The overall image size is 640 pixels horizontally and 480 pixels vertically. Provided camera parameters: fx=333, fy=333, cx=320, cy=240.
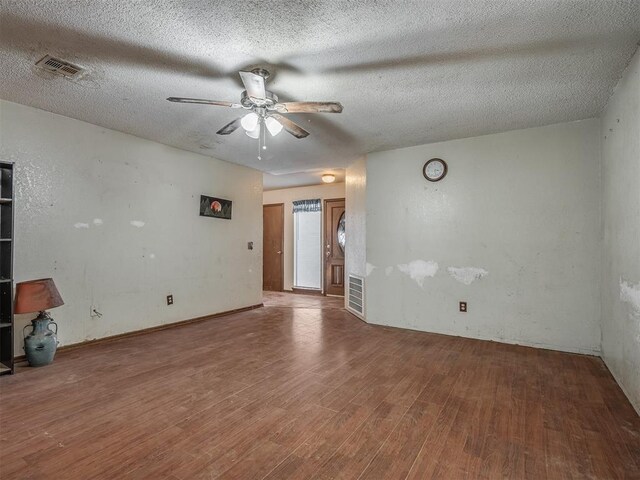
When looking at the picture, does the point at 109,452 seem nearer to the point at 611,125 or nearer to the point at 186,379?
the point at 186,379

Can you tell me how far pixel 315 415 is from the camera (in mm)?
2092

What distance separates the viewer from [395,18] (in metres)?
1.88

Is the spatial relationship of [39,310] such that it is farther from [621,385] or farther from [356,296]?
[621,385]

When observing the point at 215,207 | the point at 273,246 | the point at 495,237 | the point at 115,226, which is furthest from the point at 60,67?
the point at 273,246

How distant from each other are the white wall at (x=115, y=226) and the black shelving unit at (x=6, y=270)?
0.31m

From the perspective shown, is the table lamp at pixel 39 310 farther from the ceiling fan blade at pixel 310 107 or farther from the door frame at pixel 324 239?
the door frame at pixel 324 239

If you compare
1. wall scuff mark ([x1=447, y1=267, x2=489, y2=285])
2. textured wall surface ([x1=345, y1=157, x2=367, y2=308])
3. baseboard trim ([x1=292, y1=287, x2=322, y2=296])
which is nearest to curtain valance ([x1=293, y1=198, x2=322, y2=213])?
baseboard trim ([x1=292, y1=287, x2=322, y2=296])

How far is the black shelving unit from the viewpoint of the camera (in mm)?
2711

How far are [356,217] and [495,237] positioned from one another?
194cm

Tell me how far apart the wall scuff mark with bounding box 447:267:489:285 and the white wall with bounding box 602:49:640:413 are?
108cm

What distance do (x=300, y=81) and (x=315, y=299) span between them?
4.72 metres

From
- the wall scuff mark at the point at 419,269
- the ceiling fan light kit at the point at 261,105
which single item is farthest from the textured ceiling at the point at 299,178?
the ceiling fan light kit at the point at 261,105

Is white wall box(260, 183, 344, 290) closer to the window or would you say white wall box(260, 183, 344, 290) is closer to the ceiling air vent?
the window

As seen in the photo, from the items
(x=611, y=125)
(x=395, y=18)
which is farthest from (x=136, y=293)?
(x=611, y=125)
